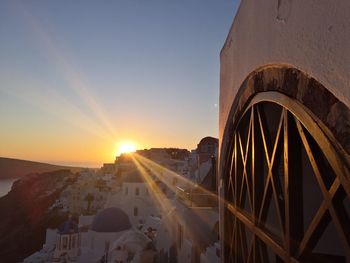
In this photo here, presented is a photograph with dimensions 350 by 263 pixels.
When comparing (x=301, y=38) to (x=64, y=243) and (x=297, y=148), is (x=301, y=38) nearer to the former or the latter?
(x=297, y=148)

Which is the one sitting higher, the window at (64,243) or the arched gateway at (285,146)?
the arched gateway at (285,146)

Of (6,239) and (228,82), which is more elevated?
(228,82)

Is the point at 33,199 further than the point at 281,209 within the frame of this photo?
Yes

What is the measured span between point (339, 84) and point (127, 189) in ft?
101

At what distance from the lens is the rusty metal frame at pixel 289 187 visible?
136cm

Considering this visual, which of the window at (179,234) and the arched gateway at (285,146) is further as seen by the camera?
the window at (179,234)

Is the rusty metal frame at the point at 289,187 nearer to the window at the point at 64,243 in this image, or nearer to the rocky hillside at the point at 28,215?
the window at the point at 64,243

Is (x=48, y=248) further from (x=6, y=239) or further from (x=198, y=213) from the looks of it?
(x=6, y=239)

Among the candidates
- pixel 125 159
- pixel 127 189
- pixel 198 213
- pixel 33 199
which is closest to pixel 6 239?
pixel 33 199

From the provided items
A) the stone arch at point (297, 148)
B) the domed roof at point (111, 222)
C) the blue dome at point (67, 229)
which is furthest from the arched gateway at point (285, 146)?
the blue dome at point (67, 229)

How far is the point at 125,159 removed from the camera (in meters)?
62.6

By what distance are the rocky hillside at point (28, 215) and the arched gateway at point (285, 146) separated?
130 ft

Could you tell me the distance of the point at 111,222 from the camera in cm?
2161

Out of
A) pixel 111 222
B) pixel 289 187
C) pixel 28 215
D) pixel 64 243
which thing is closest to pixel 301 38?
pixel 289 187
